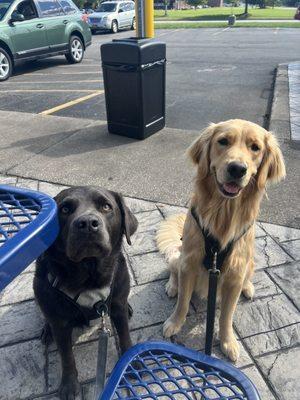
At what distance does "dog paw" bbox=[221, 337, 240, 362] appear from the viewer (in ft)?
7.84

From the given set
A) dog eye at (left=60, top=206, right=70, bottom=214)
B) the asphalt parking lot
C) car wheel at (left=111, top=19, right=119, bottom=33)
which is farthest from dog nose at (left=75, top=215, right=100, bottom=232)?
car wheel at (left=111, top=19, right=119, bottom=33)

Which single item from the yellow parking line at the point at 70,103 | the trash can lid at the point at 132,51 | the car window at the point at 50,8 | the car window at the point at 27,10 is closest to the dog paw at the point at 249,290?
the trash can lid at the point at 132,51

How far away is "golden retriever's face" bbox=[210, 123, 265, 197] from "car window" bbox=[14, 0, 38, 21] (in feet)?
32.8

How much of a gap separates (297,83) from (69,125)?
19.9ft

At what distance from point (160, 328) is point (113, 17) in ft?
81.4

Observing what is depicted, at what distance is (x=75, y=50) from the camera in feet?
41.1

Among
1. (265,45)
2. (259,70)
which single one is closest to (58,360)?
(259,70)

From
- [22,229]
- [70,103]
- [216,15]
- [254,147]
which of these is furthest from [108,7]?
[22,229]

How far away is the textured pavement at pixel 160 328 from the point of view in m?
2.25

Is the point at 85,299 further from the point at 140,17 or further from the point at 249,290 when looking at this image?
the point at 140,17

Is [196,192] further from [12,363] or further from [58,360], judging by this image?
[12,363]

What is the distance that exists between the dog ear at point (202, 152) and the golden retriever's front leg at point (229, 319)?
0.79m

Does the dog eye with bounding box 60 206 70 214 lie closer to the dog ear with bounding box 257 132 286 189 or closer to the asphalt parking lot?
the dog ear with bounding box 257 132 286 189

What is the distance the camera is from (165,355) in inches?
67.5
